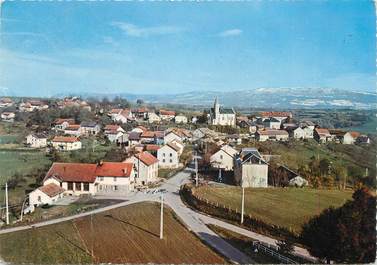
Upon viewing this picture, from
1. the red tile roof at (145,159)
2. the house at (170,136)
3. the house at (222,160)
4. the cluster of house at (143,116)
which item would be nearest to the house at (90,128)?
the house at (170,136)

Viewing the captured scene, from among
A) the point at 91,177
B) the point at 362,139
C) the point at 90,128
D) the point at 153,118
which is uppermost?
the point at 153,118

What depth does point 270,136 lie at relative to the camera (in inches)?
898

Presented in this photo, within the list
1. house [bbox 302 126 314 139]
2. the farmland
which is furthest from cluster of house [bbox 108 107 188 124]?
the farmland

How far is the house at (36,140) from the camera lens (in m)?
14.7

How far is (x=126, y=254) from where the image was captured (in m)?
6.40

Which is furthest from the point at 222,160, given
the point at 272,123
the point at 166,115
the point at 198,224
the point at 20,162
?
the point at 166,115

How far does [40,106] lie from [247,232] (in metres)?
13.5

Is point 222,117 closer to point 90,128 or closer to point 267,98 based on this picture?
point 90,128

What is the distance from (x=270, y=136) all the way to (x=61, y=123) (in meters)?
11.6

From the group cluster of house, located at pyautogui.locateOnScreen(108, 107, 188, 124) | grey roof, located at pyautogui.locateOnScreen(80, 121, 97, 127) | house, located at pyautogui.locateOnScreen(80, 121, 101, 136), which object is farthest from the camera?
cluster of house, located at pyautogui.locateOnScreen(108, 107, 188, 124)

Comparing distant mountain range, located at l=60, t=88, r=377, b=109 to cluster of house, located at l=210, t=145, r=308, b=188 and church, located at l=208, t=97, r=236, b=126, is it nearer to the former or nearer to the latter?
cluster of house, located at l=210, t=145, r=308, b=188

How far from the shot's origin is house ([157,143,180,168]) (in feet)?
52.4

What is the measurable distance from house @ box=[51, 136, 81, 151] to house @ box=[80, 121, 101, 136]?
2402 mm

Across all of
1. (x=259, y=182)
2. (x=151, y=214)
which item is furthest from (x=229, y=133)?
(x=151, y=214)
